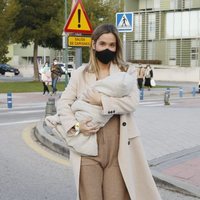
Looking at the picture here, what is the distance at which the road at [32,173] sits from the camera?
5547 millimetres

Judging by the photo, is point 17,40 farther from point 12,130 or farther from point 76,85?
point 76,85

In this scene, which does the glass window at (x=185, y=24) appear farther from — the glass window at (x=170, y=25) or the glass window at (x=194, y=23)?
the glass window at (x=170, y=25)

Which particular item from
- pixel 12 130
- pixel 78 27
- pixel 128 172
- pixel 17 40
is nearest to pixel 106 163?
pixel 128 172

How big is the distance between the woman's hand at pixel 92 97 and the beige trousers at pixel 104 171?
0.17 meters

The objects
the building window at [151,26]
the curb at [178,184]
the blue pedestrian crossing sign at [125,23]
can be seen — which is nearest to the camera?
the curb at [178,184]

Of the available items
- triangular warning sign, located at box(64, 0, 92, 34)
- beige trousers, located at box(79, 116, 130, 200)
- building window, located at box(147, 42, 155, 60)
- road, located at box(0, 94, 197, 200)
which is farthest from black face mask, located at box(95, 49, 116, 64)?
building window, located at box(147, 42, 155, 60)

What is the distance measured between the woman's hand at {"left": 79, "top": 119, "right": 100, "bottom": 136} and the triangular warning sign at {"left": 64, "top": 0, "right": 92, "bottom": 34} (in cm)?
680

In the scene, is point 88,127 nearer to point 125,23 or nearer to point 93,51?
point 93,51

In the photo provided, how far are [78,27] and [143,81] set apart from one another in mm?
18144

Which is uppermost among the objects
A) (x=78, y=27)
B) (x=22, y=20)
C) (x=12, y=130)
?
(x=22, y=20)

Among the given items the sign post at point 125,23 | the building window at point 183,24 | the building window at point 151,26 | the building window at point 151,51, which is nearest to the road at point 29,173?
the sign post at point 125,23

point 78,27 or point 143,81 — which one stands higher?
point 78,27

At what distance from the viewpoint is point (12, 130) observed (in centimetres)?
1111

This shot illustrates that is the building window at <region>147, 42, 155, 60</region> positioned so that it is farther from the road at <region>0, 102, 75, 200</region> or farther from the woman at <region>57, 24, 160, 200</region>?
the woman at <region>57, 24, 160, 200</region>
